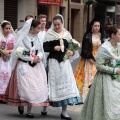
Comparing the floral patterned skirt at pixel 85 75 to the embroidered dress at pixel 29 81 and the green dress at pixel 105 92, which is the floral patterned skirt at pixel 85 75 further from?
the green dress at pixel 105 92

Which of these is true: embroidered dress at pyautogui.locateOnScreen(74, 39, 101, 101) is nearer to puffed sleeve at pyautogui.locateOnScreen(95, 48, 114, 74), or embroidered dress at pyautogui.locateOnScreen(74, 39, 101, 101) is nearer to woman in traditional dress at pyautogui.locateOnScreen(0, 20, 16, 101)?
woman in traditional dress at pyautogui.locateOnScreen(0, 20, 16, 101)

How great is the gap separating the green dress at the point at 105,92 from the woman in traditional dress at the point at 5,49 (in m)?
3.12

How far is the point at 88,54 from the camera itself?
28.0 ft

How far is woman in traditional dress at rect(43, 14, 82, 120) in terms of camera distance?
23.9ft

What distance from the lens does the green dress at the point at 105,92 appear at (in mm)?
5879

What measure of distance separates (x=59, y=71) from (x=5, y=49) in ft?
6.21

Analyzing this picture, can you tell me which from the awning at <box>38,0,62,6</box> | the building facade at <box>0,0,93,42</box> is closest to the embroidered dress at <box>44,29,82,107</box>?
the building facade at <box>0,0,93,42</box>

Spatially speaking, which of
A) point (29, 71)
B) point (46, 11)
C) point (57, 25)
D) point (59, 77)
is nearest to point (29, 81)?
point (29, 71)

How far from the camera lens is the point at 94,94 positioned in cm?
606

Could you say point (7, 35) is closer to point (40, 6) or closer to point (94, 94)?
point (94, 94)

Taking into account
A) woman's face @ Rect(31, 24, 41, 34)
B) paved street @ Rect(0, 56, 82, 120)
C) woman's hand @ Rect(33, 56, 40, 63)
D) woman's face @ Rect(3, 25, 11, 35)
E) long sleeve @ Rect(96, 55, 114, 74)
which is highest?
woman's face @ Rect(31, 24, 41, 34)

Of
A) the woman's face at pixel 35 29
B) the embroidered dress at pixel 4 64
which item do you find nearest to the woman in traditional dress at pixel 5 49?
the embroidered dress at pixel 4 64

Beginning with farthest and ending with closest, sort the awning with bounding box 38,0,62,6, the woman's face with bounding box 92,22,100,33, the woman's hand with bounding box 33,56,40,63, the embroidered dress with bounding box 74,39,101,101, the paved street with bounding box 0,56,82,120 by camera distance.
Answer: the awning with bounding box 38,0,62,6 → the embroidered dress with bounding box 74,39,101,101 → the woman's face with bounding box 92,22,100,33 → the paved street with bounding box 0,56,82,120 → the woman's hand with bounding box 33,56,40,63

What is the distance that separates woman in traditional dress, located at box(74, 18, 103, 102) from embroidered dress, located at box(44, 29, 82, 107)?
1.21 m
